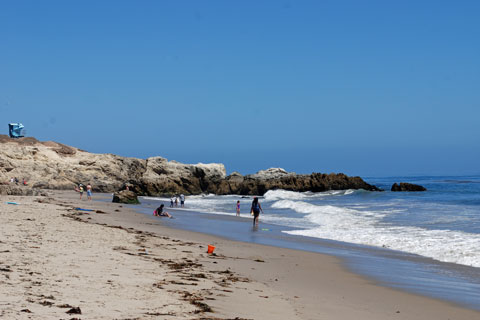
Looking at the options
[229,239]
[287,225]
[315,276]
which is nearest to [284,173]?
[287,225]

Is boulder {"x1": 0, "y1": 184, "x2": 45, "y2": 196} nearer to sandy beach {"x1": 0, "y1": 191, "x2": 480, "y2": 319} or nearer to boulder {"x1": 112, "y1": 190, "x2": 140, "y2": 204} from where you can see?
boulder {"x1": 112, "y1": 190, "x2": 140, "y2": 204}

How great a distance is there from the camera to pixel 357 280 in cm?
888

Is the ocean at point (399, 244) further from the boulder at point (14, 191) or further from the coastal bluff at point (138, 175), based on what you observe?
the coastal bluff at point (138, 175)

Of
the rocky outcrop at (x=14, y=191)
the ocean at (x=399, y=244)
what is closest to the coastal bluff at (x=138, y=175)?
the rocky outcrop at (x=14, y=191)

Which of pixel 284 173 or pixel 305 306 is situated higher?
pixel 284 173

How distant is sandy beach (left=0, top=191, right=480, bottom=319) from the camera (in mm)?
5234

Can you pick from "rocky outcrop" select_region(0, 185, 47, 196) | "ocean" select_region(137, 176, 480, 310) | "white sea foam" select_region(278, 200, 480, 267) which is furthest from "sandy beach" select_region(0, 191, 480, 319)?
"rocky outcrop" select_region(0, 185, 47, 196)

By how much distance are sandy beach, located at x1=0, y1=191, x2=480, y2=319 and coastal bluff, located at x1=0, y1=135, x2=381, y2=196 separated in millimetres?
45113

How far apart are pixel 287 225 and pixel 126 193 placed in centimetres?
1645

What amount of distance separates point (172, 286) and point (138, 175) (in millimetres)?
60717

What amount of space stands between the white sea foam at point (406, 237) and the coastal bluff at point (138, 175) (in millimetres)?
37510

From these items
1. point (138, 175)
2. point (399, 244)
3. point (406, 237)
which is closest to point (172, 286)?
point (399, 244)

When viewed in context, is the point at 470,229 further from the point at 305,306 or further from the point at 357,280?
the point at 305,306

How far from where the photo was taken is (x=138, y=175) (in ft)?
217
